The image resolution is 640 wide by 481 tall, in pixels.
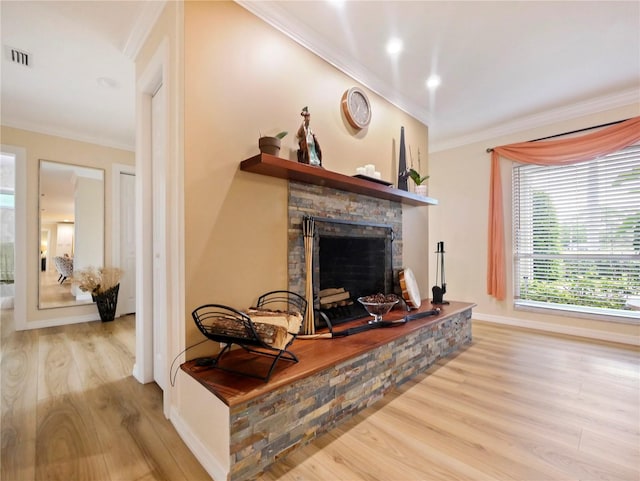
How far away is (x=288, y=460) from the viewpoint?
4.71 feet

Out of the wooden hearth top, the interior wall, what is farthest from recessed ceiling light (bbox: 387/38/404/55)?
the wooden hearth top

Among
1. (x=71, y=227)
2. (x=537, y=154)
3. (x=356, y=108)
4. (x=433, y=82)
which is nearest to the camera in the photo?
(x=356, y=108)

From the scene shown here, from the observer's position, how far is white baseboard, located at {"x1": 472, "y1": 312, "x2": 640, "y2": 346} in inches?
127

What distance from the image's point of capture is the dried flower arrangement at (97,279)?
3.93m

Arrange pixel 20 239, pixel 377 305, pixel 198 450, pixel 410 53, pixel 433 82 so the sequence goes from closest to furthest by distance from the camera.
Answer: pixel 198 450 < pixel 377 305 < pixel 410 53 < pixel 433 82 < pixel 20 239

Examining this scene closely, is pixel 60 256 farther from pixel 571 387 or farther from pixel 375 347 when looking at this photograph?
pixel 571 387

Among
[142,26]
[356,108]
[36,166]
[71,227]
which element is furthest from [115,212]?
[356,108]

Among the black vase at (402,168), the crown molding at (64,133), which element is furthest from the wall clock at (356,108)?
the crown molding at (64,133)

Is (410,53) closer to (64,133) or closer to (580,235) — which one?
(580,235)

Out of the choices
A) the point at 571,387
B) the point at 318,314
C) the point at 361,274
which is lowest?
the point at 571,387

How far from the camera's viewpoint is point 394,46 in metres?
2.46

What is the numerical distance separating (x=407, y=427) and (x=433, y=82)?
3.12 meters

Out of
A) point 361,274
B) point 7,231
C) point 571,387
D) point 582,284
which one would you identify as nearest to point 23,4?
point 361,274

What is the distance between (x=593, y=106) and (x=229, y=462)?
16.3 ft
